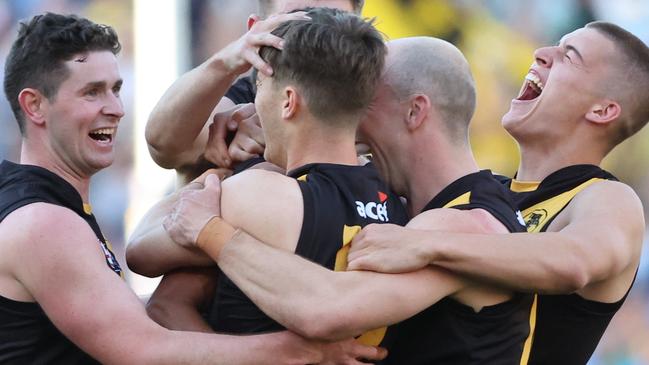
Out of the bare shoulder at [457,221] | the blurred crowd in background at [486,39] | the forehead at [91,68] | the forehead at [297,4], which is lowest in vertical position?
Answer: the blurred crowd in background at [486,39]

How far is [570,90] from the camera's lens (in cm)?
528

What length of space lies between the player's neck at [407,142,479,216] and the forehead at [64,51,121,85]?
1.33 m

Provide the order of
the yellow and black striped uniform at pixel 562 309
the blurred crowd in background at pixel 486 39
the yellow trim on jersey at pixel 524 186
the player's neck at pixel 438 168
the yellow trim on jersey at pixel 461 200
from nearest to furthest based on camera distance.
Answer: the yellow trim on jersey at pixel 461 200, the player's neck at pixel 438 168, the yellow and black striped uniform at pixel 562 309, the yellow trim on jersey at pixel 524 186, the blurred crowd in background at pixel 486 39

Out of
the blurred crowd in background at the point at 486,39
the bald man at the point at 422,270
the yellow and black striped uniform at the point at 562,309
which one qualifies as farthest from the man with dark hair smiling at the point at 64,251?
the blurred crowd in background at the point at 486,39

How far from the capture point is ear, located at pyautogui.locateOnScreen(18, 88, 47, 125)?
180 inches

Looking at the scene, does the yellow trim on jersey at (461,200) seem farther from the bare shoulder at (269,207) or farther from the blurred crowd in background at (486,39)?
the blurred crowd in background at (486,39)

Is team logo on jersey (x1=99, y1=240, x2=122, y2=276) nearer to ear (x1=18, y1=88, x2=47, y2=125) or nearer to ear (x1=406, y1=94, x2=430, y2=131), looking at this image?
ear (x1=18, y1=88, x2=47, y2=125)

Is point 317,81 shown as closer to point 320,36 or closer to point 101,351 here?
point 320,36

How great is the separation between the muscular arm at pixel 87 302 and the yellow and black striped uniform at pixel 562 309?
55.2 inches

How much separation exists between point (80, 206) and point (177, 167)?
0.52 m

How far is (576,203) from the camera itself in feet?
15.5

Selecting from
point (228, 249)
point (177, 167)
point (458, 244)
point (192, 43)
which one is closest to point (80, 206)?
point (177, 167)

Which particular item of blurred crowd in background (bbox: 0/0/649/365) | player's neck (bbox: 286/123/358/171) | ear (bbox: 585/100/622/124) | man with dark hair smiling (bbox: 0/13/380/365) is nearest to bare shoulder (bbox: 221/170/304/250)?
player's neck (bbox: 286/123/358/171)

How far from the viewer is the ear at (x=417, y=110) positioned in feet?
14.1
